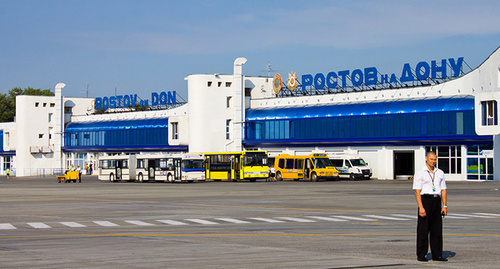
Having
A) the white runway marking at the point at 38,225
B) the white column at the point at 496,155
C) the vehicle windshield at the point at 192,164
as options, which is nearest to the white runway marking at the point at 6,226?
the white runway marking at the point at 38,225

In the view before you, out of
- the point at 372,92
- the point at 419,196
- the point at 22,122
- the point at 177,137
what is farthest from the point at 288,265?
the point at 22,122

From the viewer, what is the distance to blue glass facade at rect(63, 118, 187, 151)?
102 metres

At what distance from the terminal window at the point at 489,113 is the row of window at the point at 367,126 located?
120 inches

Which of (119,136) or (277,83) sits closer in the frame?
(277,83)

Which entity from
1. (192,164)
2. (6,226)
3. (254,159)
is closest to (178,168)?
(192,164)

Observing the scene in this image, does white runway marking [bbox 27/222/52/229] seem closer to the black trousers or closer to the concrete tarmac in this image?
the concrete tarmac

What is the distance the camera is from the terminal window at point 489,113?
61922 mm

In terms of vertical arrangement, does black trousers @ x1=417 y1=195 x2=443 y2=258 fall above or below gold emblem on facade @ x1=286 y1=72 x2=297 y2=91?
below

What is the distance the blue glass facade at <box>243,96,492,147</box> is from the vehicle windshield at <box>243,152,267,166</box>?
39.4ft

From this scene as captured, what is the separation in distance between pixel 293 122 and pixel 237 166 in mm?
15239

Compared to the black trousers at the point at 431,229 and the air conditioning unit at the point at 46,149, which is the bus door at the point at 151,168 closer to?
the air conditioning unit at the point at 46,149

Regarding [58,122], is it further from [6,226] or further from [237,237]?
[237,237]

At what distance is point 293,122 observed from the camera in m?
84.1

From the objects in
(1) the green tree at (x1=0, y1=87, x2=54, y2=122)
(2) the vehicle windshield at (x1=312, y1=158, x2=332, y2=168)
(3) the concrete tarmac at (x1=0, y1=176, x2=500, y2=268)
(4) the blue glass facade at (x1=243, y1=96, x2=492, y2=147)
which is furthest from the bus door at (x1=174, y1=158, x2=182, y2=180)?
(1) the green tree at (x1=0, y1=87, x2=54, y2=122)
